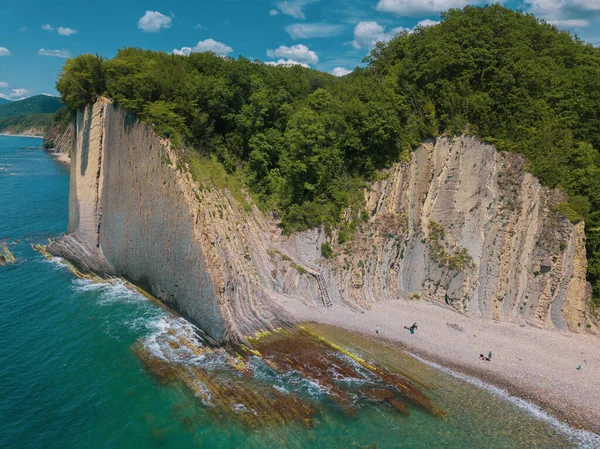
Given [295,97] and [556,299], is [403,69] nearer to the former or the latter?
[295,97]

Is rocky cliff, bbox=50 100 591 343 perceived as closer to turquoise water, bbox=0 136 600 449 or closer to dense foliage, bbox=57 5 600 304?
dense foliage, bbox=57 5 600 304

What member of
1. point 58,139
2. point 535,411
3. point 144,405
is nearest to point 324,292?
point 144,405

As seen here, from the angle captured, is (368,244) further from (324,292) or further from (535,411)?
(535,411)

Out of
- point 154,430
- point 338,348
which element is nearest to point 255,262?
point 338,348

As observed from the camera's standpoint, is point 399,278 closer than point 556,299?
No

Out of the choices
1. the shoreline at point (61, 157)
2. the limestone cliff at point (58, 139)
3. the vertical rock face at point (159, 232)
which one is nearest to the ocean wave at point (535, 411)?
the vertical rock face at point (159, 232)

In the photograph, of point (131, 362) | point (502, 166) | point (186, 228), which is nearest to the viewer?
point (131, 362)

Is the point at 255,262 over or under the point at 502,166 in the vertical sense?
under

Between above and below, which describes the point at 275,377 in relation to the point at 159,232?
below
